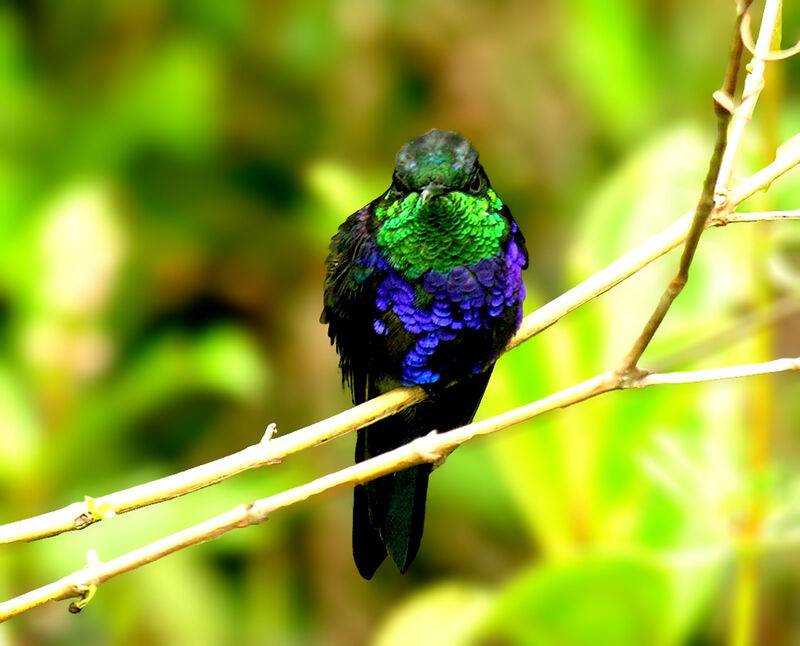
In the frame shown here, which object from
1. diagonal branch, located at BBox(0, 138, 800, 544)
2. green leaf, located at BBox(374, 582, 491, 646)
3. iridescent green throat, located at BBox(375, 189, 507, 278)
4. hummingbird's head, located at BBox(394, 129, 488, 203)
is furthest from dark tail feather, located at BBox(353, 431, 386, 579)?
green leaf, located at BBox(374, 582, 491, 646)

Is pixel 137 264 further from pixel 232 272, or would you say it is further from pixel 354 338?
pixel 354 338

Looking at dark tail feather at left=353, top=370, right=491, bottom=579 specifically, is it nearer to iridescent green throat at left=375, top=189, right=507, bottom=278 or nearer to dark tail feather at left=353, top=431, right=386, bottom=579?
dark tail feather at left=353, top=431, right=386, bottom=579

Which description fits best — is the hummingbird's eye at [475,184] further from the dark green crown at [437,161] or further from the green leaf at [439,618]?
the green leaf at [439,618]

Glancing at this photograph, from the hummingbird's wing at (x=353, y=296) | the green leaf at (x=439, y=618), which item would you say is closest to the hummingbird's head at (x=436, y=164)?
the hummingbird's wing at (x=353, y=296)

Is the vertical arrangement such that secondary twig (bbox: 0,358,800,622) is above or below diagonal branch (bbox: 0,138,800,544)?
below

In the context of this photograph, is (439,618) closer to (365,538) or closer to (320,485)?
(365,538)

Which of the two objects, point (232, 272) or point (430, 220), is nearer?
point (430, 220)

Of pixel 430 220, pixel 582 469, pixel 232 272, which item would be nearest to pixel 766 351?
pixel 582 469
